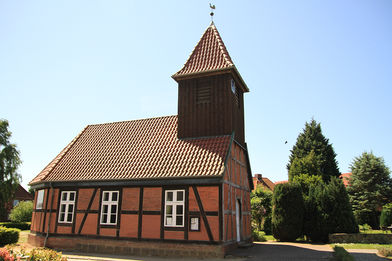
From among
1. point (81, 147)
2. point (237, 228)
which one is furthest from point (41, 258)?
point (81, 147)

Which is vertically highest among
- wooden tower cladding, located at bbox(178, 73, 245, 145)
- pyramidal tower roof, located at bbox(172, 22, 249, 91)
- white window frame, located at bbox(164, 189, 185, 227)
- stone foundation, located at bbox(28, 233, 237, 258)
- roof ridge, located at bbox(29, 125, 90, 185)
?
pyramidal tower roof, located at bbox(172, 22, 249, 91)

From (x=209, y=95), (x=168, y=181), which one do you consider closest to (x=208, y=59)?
(x=209, y=95)

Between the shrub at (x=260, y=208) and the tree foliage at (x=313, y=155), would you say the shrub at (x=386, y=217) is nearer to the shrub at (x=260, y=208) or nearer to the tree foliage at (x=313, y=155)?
the tree foliage at (x=313, y=155)

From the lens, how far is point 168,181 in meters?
13.9

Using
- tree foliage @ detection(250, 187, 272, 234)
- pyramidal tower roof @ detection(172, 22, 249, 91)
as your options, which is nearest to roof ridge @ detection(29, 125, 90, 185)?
pyramidal tower roof @ detection(172, 22, 249, 91)

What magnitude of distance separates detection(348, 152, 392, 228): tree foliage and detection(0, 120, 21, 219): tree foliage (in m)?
38.7

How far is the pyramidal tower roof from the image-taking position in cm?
1607

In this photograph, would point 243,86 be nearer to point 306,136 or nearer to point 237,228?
point 237,228

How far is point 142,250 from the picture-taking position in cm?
1367

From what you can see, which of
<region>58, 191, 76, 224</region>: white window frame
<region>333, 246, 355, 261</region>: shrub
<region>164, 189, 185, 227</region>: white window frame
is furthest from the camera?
<region>58, 191, 76, 224</region>: white window frame

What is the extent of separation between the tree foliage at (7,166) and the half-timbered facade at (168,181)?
57.5 feet

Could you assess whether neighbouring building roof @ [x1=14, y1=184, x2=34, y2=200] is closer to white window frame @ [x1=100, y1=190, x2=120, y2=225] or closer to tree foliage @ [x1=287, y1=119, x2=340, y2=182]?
white window frame @ [x1=100, y1=190, x2=120, y2=225]

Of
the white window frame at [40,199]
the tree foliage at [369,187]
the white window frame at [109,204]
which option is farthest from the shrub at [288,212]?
the tree foliage at [369,187]

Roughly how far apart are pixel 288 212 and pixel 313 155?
17.0 m
